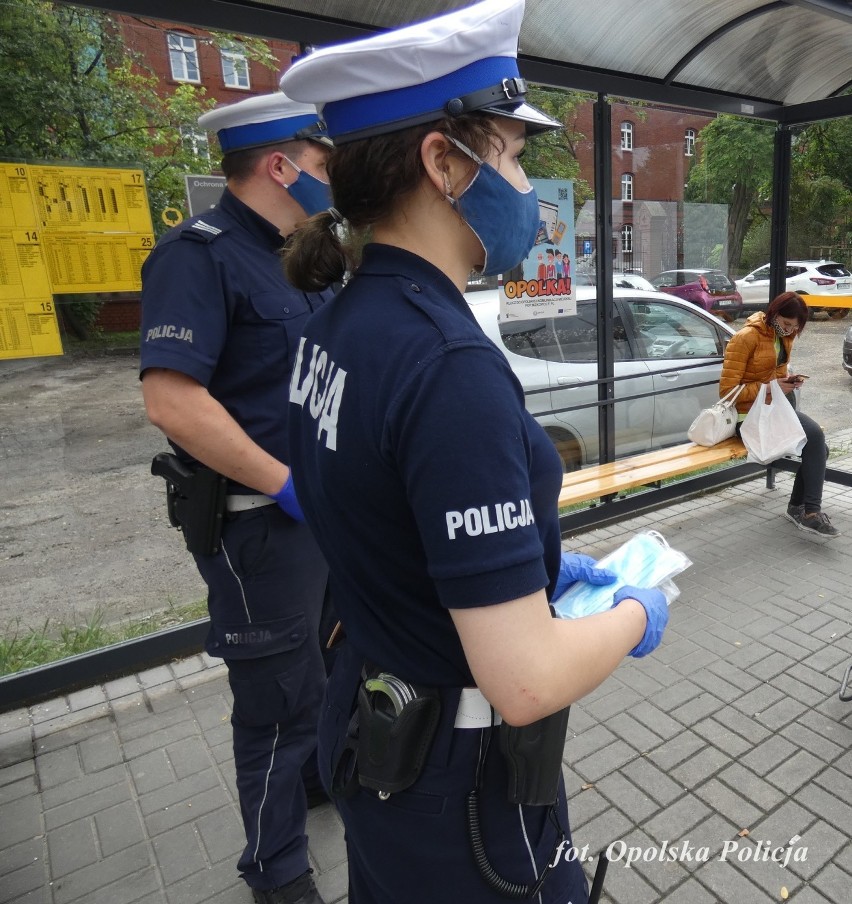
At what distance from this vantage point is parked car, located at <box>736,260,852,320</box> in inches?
225

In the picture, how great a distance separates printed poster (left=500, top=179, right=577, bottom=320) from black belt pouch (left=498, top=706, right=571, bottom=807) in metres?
3.60

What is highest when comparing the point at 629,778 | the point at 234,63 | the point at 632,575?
the point at 234,63

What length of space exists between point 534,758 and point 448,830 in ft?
0.58

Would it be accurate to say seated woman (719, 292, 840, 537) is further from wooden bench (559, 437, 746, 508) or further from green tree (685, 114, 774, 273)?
green tree (685, 114, 774, 273)

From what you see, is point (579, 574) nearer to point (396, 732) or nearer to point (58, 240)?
point (396, 732)

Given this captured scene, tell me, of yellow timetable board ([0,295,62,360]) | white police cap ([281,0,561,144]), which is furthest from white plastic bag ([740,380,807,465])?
white police cap ([281,0,561,144])

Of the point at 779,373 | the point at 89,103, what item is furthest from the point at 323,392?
the point at 779,373

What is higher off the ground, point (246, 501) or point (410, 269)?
point (410, 269)

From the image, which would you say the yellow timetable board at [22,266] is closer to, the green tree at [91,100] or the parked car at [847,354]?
the green tree at [91,100]

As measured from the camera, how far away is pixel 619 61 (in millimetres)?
4332

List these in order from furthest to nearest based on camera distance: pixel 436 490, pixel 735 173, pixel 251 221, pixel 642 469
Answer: pixel 735 173, pixel 642 469, pixel 251 221, pixel 436 490

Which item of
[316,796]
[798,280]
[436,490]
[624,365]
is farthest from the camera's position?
[798,280]

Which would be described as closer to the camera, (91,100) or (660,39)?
(91,100)

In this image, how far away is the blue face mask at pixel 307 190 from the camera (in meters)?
1.98
